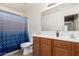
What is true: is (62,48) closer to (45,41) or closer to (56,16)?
(45,41)

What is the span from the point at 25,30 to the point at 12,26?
1.11 feet

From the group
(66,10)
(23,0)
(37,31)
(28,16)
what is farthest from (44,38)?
(23,0)

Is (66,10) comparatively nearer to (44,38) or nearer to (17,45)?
(44,38)

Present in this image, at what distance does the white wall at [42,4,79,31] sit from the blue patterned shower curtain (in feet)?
1.97

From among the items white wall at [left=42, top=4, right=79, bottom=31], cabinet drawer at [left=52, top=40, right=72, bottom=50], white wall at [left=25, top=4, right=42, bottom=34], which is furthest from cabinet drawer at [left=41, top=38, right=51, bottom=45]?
white wall at [left=42, top=4, right=79, bottom=31]

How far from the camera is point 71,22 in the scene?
6.59 feet

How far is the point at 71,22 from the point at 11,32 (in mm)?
1492

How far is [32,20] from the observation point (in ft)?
7.20

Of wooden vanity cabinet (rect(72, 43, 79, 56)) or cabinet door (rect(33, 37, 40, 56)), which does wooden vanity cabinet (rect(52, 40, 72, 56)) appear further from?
cabinet door (rect(33, 37, 40, 56))

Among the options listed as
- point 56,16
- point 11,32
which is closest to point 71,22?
point 56,16

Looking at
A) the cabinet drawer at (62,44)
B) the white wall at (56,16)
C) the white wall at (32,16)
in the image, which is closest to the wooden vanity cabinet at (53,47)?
the cabinet drawer at (62,44)

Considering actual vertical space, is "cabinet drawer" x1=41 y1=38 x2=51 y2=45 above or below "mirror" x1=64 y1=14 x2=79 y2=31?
below

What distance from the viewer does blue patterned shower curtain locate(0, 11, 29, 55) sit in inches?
85.7

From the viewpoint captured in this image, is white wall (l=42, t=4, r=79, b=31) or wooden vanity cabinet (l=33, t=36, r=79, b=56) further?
white wall (l=42, t=4, r=79, b=31)
